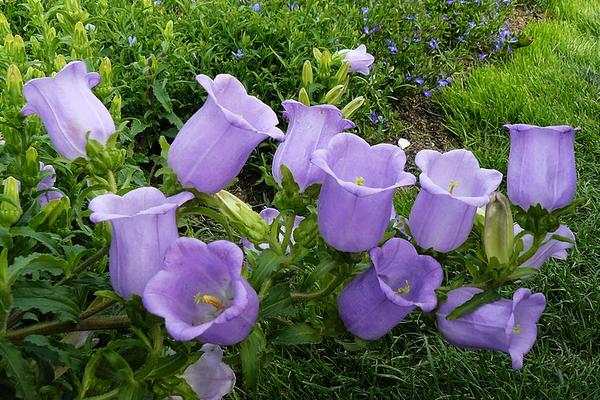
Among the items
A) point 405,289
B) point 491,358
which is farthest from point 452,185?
point 491,358

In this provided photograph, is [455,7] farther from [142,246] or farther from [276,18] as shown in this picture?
[142,246]

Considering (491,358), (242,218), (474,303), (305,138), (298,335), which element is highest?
(305,138)

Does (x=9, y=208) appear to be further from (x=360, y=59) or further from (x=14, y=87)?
(x=360, y=59)

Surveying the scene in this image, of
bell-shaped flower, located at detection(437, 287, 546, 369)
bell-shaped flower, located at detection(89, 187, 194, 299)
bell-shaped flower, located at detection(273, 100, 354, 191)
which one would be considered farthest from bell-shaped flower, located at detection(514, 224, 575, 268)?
bell-shaped flower, located at detection(89, 187, 194, 299)

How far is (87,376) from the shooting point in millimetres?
1406

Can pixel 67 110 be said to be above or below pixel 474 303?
above

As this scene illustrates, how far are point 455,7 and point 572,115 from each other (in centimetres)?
132

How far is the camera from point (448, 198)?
1.36 meters

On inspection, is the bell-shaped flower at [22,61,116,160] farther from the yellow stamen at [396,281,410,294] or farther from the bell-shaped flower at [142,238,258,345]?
the yellow stamen at [396,281,410,294]

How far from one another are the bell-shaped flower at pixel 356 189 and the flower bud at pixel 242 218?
158 millimetres

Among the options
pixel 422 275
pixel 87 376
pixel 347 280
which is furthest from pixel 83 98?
pixel 422 275

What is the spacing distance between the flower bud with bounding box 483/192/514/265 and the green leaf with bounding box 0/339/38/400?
913 mm

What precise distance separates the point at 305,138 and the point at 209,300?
1.26 ft

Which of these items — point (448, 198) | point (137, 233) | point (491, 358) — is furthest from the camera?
point (491, 358)
